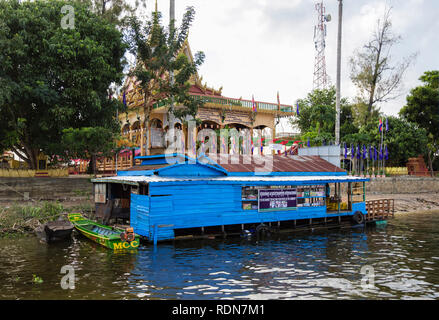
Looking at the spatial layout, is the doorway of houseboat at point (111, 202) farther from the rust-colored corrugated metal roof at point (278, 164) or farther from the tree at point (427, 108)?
the tree at point (427, 108)

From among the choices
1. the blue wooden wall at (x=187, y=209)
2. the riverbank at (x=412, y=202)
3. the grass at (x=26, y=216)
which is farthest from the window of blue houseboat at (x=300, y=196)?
the riverbank at (x=412, y=202)

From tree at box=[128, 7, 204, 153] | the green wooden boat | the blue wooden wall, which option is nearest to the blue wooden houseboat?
the blue wooden wall

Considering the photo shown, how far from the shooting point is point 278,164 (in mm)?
22641

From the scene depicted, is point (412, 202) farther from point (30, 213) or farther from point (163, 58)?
point (30, 213)

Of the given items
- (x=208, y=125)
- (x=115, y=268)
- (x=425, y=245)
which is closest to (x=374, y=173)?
(x=208, y=125)

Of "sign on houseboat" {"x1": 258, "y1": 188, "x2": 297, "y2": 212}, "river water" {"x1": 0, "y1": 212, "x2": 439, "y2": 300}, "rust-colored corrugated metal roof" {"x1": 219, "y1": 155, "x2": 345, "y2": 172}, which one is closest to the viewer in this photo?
"river water" {"x1": 0, "y1": 212, "x2": 439, "y2": 300}

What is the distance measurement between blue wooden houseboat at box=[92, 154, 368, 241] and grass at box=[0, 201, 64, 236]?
2.58 m

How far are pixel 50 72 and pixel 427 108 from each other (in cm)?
4179

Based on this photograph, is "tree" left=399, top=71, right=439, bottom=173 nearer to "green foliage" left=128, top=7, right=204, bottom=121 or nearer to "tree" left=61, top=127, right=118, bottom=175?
"green foliage" left=128, top=7, right=204, bottom=121

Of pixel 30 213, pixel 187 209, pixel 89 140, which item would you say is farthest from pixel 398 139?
pixel 30 213

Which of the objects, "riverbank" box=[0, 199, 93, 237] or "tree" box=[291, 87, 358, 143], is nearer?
"riverbank" box=[0, 199, 93, 237]

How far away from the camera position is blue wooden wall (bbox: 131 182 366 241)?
1619 centimetres

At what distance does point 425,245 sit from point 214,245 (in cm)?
985

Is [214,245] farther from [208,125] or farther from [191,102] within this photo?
[208,125]
